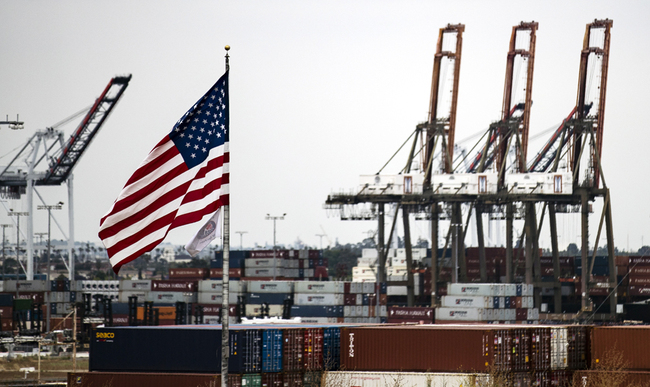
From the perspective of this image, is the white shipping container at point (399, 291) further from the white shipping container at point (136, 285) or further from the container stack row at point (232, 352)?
the container stack row at point (232, 352)

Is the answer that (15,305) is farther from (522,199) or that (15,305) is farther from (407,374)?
(407,374)

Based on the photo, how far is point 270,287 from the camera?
9550 centimetres

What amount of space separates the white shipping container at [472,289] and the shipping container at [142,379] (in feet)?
182

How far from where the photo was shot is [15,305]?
86250mm

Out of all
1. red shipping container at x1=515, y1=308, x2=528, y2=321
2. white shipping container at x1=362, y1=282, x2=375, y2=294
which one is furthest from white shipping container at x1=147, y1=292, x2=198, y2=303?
red shipping container at x1=515, y1=308, x2=528, y2=321

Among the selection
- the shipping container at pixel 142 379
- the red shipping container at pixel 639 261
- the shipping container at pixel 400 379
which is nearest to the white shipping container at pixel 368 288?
the red shipping container at pixel 639 261

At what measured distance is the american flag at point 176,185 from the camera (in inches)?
746

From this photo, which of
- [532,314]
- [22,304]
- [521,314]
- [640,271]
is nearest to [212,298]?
[22,304]

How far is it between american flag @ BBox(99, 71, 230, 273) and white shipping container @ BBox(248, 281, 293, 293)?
7585cm

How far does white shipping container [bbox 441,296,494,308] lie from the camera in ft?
266

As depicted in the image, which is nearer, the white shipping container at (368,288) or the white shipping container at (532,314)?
the white shipping container at (532,314)

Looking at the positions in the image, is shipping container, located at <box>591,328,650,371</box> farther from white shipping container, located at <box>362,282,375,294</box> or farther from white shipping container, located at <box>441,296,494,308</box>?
white shipping container, located at <box>362,282,375,294</box>

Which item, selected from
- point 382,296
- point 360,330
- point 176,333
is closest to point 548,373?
point 360,330

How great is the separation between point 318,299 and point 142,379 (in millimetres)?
58704
